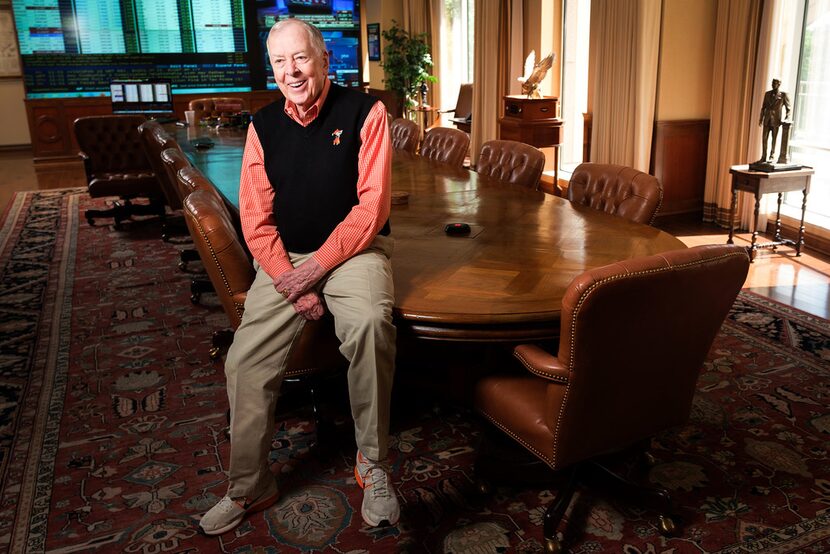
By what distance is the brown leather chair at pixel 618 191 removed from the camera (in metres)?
2.80

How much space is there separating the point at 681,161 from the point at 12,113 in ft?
33.4

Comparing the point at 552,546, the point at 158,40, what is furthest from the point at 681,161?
the point at 158,40

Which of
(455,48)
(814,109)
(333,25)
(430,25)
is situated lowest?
(814,109)

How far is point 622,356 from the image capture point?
166 cm

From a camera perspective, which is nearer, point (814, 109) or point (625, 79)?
point (814, 109)

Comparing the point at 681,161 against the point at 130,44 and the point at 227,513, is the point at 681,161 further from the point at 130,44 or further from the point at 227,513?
the point at 130,44

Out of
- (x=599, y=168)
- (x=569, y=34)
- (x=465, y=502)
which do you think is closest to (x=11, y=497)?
(x=465, y=502)

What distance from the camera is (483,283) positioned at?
212 cm

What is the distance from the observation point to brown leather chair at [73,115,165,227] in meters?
6.09

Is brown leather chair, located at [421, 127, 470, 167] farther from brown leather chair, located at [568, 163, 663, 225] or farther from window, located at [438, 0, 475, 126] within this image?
window, located at [438, 0, 475, 126]

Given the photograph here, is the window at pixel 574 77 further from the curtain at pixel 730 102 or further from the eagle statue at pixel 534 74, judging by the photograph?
the curtain at pixel 730 102

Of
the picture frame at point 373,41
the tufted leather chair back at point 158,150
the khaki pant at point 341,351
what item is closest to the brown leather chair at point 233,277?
the khaki pant at point 341,351

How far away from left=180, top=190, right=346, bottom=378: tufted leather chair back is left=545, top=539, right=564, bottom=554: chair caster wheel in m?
0.83

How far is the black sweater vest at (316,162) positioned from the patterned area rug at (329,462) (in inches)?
33.3
